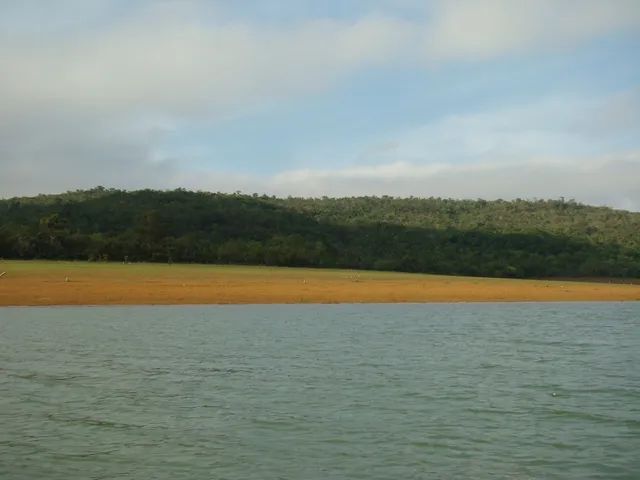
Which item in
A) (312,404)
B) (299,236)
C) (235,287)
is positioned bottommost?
(312,404)

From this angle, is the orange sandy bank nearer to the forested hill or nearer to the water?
the forested hill

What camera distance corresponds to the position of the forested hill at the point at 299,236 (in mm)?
88125

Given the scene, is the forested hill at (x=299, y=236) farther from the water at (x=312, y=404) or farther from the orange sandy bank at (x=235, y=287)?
the water at (x=312, y=404)

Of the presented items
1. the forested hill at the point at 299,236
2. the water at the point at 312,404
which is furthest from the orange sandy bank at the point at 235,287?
the water at the point at 312,404

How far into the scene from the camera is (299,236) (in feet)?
344

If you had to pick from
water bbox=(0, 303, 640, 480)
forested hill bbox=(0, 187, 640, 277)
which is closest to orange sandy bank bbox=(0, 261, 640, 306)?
forested hill bbox=(0, 187, 640, 277)

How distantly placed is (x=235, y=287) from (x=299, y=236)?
136 ft

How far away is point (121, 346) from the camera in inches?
1267

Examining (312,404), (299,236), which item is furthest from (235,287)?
(312,404)

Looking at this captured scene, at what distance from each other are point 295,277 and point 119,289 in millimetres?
19970

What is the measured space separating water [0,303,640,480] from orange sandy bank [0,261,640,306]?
17497 mm

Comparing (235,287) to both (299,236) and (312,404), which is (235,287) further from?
(312,404)

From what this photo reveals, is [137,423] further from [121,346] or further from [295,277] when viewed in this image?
[295,277]

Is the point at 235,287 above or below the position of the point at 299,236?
below
